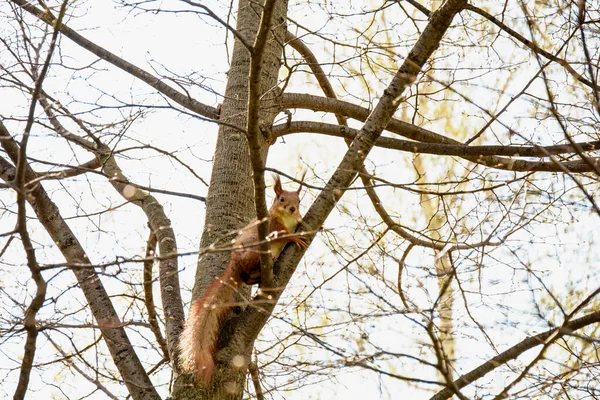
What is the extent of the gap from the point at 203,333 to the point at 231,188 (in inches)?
34.3

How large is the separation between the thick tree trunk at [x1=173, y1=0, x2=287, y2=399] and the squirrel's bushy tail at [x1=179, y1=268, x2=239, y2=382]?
0.05 m

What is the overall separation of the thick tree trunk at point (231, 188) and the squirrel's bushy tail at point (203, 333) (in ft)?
0.15

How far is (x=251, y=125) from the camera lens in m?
3.00

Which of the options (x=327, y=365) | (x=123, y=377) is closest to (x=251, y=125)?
(x=327, y=365)

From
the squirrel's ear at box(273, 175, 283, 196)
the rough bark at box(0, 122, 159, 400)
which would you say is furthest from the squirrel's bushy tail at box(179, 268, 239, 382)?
the squirrel's ear at box(273, 175, 283, 196)

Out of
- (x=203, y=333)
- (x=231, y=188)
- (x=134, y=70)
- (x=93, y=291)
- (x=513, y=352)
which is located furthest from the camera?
(x=134, y=70)

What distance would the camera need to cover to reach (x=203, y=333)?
352 centimetres

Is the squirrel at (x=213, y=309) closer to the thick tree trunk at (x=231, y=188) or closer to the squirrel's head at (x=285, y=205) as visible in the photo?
the thick tree trunk at (x=231, y=188)

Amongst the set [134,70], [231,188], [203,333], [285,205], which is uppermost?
[134,70]

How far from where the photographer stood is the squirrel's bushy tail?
3.42m

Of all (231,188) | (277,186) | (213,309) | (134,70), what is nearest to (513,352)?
(213,309)

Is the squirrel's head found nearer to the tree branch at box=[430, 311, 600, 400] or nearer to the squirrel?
the squirrel

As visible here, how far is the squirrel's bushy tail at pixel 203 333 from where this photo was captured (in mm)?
3420

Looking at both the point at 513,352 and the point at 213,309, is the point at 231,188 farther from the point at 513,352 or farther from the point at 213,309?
the point at 513,352
